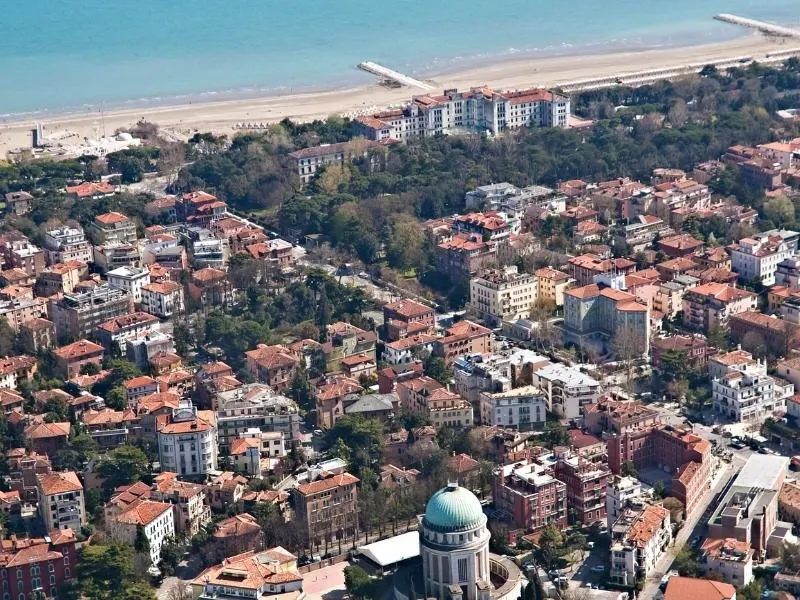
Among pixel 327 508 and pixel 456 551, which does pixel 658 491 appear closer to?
pixel 456 551

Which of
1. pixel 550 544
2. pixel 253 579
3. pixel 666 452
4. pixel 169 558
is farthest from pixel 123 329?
pixel 550 544

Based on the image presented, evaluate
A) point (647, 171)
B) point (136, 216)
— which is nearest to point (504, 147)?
point (647, 171)

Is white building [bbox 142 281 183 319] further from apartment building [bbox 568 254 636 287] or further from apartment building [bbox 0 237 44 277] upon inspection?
apartment building [bbox 568 254 636 287]

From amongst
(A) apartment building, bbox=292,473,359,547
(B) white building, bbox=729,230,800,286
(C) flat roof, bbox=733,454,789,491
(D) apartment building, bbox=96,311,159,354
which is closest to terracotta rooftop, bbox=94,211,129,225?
(D) apartment building, bbox=96,311,159,354

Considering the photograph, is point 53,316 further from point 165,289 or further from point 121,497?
point 121,497

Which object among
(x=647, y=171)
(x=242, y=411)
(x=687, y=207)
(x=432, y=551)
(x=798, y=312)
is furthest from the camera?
(x=647, y=171)

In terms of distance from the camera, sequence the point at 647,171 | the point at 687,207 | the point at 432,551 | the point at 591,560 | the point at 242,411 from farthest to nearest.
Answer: the point at 647,171 < the point at 687,207 < the point at 242,411 < the point at 591,560 < the point at 432,551
